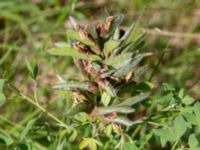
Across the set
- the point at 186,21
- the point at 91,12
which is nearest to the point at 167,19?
the point at 186,21

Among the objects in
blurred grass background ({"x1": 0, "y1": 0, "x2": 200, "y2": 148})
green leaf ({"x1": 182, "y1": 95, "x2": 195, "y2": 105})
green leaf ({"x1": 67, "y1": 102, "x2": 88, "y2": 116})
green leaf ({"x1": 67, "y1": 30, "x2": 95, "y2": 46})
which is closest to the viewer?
green leaf ({"x1": 67, "y1": 30, "x2": 95, "y2": 46})

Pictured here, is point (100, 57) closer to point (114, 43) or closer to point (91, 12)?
point (114, 43)

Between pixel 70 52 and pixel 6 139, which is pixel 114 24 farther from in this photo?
pixel 6 139

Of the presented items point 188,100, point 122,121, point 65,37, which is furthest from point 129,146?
point 65,37

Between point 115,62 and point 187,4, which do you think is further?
point 187,4

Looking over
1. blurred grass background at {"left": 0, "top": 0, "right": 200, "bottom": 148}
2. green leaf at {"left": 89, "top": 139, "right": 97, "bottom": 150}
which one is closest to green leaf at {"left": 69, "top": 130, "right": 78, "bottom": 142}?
green leaf at {"left": 89, "top": 139, "right": 97, "bottom": 150}

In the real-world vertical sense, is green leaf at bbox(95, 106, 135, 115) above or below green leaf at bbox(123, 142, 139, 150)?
above

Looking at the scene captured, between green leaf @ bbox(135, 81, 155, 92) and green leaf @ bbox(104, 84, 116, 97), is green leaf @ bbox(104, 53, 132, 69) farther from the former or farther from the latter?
green leaf @ bbox(135, 81, 155, 92)
